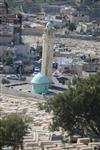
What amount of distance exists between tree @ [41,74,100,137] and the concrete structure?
9673 millimetres

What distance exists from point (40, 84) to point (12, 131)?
14849mm

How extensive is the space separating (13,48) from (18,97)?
16.4 m

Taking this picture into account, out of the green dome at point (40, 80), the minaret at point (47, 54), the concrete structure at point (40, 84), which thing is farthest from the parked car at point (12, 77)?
the green dome at point (40, 80)

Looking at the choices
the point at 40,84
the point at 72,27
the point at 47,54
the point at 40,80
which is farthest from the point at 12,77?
the point at 72,27

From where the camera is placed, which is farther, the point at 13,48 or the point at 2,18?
the point at 2,18

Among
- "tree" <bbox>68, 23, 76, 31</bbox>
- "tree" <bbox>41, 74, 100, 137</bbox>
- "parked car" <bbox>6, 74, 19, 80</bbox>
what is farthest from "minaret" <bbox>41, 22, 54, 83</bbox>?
"tree" <bbox>68, 23, 76, 31</bbox>

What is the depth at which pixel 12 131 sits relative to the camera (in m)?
17.0

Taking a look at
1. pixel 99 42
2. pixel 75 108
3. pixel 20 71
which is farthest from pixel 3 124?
pixel 99 42

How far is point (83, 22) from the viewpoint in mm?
83250

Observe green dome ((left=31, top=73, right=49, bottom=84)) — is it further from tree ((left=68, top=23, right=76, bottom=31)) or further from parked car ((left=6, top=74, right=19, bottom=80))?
tree ((left=68, top=23, right=76, bottom=31))

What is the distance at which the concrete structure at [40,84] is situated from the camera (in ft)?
104

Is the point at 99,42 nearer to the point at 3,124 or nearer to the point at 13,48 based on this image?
the point at 13,48

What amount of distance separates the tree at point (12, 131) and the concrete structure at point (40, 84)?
14.4 m

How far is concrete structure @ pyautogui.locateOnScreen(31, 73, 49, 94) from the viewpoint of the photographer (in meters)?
31.8
